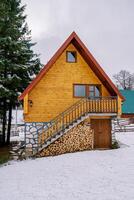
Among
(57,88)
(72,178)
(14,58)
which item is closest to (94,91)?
(57,88)

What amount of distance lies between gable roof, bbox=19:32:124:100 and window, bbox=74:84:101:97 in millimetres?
815

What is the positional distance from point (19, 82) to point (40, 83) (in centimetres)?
447

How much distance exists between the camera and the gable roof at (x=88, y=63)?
747 inches

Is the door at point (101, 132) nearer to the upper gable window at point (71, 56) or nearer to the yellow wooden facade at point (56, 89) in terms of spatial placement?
the yellow wooden facade at point (56, 89)

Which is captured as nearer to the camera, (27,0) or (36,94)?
(36,94)

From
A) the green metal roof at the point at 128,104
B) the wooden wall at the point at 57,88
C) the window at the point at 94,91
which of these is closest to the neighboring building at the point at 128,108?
the green metal roof at the point at 128,104

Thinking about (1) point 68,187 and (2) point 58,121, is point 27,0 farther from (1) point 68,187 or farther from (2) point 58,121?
(1) point 68,187

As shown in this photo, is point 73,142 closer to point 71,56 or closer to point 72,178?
point 71,56

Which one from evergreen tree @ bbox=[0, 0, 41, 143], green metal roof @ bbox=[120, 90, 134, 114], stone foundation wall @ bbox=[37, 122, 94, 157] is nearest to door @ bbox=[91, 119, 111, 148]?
stone foundation wall @ bbox=[37, 122, 94, 157]

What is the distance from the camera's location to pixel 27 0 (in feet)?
85.5

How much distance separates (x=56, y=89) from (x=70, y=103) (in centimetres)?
141

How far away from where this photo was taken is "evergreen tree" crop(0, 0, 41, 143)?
75.0ft

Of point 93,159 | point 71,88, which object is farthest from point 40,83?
point 93,159

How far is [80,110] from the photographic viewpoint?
1956cm
